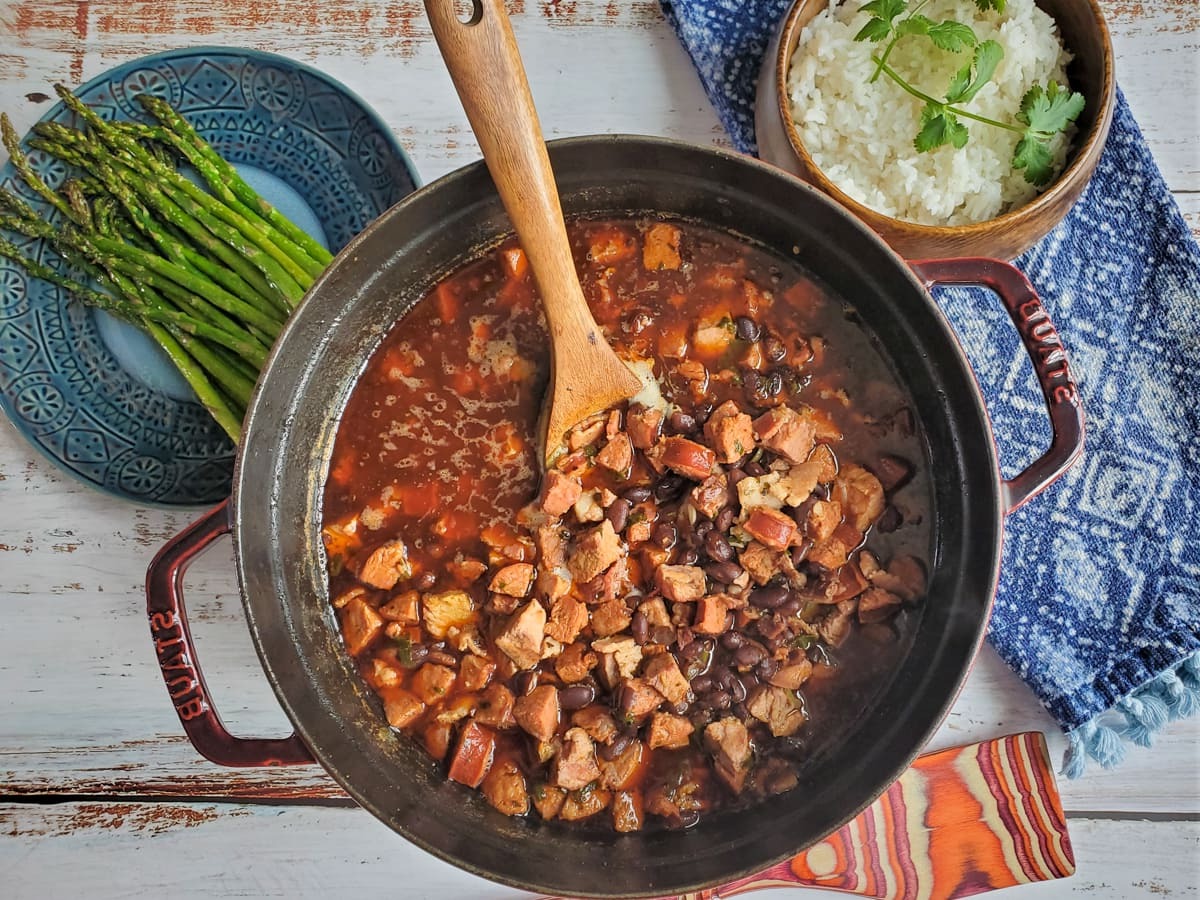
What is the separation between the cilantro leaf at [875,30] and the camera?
262 cm

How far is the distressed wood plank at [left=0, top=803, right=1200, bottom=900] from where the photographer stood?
10.1 feet

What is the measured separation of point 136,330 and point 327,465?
867 mm

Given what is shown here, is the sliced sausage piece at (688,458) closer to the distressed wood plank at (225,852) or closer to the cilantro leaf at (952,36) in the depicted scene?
the cilantro leaf at (952,36)

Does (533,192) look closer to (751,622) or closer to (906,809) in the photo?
(751,622)

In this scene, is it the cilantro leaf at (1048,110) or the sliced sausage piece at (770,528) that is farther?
the cilantro leaf at (1048,110)

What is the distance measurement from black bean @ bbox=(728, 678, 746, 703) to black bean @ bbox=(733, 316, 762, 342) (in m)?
0.91

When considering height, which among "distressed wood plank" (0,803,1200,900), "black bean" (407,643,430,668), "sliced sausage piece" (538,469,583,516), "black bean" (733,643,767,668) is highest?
"sliced sausage piece" (538,469,583,516)

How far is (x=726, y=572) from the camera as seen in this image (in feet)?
7.96

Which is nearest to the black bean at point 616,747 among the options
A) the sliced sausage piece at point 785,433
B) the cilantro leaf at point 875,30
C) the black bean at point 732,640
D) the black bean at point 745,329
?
the black bean at point 732,640

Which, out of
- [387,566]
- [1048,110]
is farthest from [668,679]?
[1048,110]

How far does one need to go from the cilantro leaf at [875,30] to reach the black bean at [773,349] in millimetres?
918

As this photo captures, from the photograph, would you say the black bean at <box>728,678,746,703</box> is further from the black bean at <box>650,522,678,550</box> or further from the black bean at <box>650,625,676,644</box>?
the black bean at <box>650,522,678,550</box>

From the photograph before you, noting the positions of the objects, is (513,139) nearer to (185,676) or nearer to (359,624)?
(359,624)

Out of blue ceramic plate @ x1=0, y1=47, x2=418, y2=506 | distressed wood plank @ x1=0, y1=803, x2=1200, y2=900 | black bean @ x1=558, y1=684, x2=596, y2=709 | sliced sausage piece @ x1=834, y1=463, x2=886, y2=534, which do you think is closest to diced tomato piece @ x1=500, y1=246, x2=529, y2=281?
blue ceramic plate @ x1=0, y1=47, x2=418, y2=506
